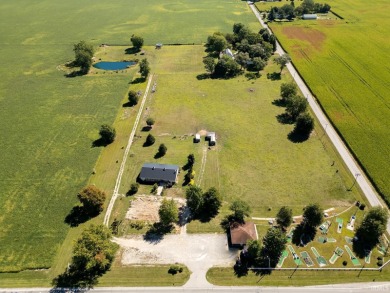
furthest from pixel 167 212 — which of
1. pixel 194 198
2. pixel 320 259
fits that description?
pixel 320 259

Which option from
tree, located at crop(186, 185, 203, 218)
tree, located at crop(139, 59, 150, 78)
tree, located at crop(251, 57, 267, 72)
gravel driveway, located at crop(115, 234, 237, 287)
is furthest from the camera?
tree, located at crop(251, 57, 267, 72)

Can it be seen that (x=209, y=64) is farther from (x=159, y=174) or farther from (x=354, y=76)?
(x=159, y=174)

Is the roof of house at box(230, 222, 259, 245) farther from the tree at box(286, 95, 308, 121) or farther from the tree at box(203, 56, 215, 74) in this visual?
the tree at box(203, 56, 215, 74)

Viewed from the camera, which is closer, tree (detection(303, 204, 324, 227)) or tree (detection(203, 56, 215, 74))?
Result: tree (detection(303, 204, 324, 227))

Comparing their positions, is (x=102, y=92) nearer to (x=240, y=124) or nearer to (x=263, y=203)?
(x=240, y=124)

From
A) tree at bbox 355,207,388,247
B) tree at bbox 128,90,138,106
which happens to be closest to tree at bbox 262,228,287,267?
tree at bbox 355,207,388,247

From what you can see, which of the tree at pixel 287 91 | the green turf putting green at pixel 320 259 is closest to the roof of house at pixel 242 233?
the green turf putting green at pixel 320 259

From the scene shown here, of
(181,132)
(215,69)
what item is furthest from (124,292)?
(215,69)
